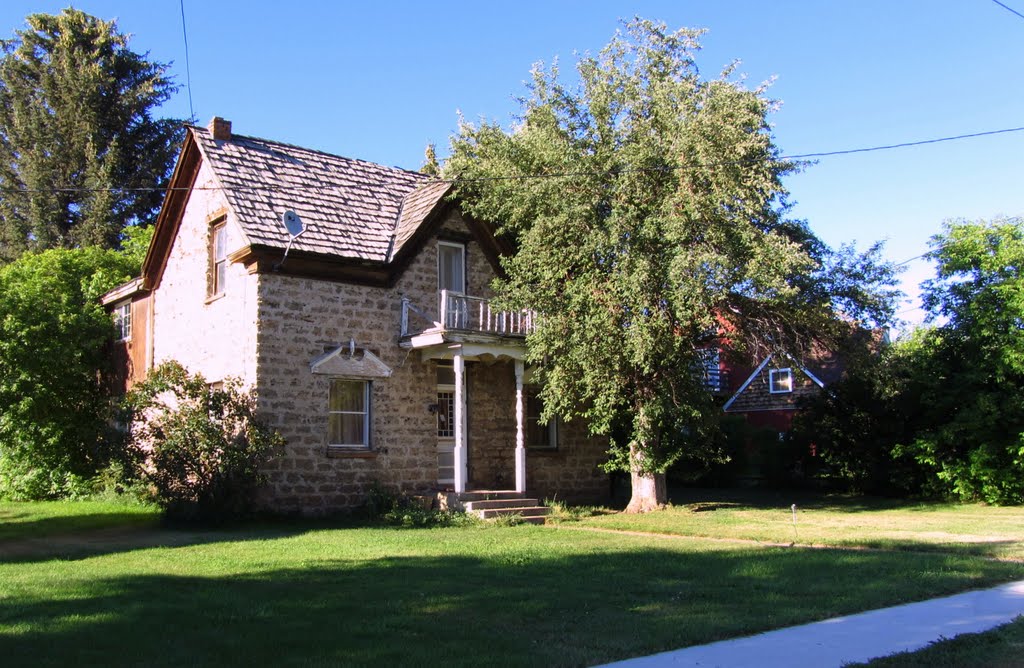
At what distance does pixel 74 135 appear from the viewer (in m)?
38.9

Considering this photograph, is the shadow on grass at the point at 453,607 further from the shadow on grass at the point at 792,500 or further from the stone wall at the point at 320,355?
the shadow on grass at the point at 792,500

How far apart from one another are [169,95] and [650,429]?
33.3m

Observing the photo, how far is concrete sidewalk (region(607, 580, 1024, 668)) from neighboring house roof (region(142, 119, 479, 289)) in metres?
12.0

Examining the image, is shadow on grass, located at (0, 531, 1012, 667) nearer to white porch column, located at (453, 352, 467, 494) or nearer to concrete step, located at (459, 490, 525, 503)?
concrete step, located at (459, 490, 525, 503)

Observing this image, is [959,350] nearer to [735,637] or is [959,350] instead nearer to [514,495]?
[514,495]

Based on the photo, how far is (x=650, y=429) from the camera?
1738 centimetres

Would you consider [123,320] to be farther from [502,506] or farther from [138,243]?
[502,506]

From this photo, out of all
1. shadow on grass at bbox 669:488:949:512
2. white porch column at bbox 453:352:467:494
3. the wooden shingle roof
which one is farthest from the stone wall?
shadow on grass at bbox 669:488:949:512

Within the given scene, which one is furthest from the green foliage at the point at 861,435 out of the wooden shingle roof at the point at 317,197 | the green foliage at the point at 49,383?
the green foliage at the point at 49,383

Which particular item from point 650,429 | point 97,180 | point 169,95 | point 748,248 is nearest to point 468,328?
point 650,429

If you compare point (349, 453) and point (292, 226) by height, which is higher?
point (292, 226)

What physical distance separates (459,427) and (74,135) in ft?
99.1

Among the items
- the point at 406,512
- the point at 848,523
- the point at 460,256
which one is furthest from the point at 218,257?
the point at 848,523

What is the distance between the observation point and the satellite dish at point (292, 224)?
16.8m
